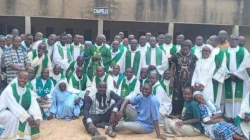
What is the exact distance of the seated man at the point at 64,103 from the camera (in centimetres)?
802

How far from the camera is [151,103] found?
700cm

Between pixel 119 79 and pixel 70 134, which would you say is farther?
pixel 119 79

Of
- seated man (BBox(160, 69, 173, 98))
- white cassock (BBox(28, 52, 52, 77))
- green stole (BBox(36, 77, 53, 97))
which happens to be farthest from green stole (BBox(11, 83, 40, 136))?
seated man (BBox(160, 69, 173, 98))

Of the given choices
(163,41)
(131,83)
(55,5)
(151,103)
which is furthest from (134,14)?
(151,103)

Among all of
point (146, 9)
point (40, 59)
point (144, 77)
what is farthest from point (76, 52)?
point (146, 9)

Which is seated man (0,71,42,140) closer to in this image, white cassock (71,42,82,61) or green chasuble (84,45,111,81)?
green chasuble (84,45,111,81)

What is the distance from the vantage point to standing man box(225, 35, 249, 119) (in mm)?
7832

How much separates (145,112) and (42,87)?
2.65 metres

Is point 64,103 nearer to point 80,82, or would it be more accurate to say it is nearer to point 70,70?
point 80,82

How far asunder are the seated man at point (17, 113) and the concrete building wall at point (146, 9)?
13399 millimetres

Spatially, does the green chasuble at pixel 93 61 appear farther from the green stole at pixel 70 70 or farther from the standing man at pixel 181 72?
the standing man at pixel 181 72

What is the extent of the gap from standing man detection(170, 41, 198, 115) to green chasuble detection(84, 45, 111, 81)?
6.18ft

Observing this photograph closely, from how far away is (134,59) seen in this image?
9125 millimetres

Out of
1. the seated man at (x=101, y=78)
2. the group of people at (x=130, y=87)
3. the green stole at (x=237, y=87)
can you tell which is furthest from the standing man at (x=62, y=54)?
the green stole at (x=237, y=87)
